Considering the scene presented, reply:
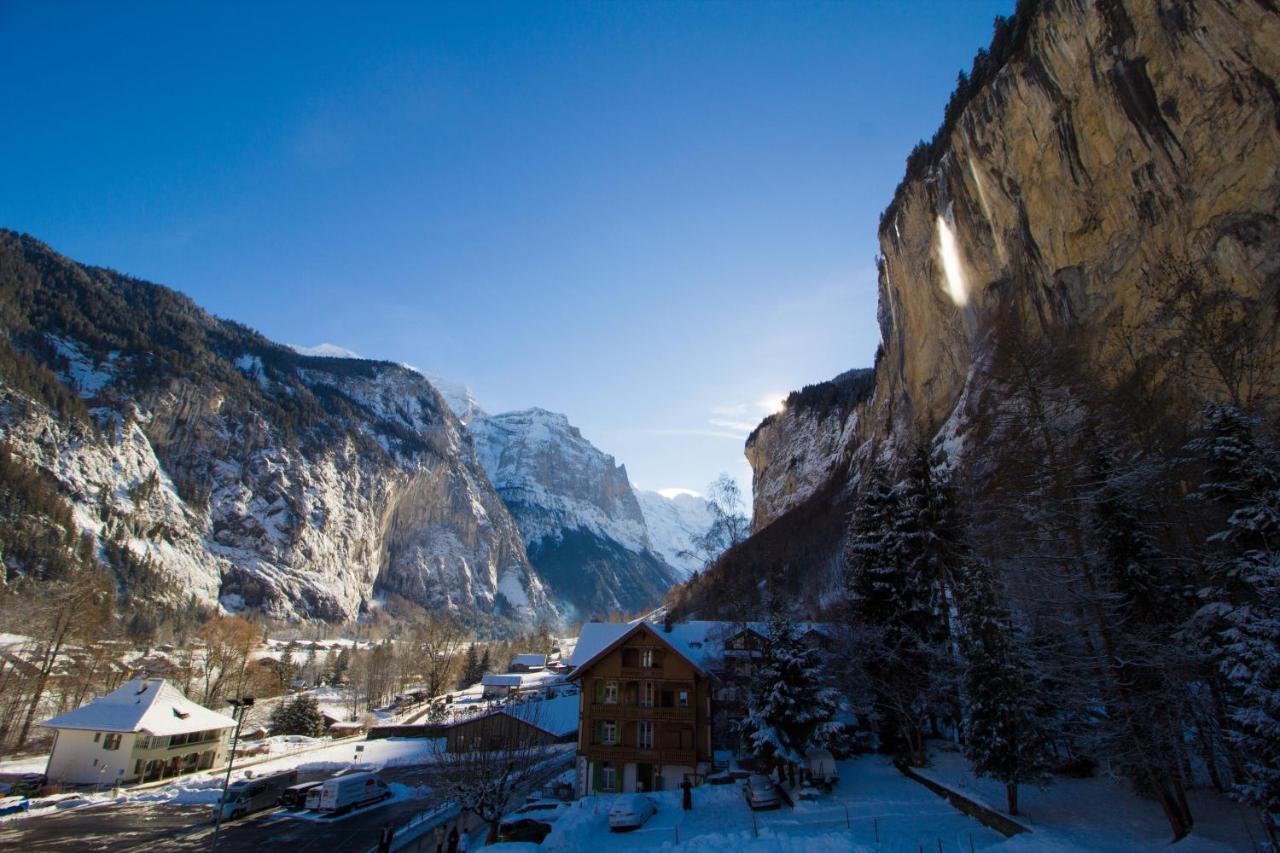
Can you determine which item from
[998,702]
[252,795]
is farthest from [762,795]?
[252,795]

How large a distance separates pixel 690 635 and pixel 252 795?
24.4m

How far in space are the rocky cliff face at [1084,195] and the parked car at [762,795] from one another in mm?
16362

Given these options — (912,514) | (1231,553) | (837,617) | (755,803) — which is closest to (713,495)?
(837,617)

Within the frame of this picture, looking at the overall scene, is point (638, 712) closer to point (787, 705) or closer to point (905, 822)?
point (787, 705)

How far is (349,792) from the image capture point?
29.5m

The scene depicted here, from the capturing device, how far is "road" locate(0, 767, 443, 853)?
77.2 feet

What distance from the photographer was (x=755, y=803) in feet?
69.5

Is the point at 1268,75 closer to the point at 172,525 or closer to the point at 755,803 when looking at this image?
the point at 755,803

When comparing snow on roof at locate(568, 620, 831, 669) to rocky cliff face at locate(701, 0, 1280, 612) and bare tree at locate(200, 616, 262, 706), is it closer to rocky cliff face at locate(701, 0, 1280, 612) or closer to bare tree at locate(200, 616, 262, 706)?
rocky cliff face at locate(701, 0, 1280, 612)

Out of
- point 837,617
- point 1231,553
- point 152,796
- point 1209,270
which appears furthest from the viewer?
point 152,796

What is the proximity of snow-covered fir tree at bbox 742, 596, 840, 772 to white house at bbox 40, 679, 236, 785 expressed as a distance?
37.6 m

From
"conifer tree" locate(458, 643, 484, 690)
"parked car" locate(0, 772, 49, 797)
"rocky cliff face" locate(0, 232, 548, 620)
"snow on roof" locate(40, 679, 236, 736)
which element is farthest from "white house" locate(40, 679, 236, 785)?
"rocky cliff face" locate(0, 232, 548, 620)

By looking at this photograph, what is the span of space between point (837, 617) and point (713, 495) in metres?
13.1

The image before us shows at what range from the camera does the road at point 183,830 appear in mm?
23531
